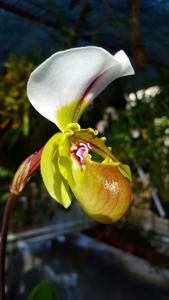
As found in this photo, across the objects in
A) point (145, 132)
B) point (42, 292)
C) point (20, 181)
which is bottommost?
point (42, 292)

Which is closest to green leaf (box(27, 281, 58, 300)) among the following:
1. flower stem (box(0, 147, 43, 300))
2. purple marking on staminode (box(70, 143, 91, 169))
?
flower stem (box(0, 147, 43, 300))

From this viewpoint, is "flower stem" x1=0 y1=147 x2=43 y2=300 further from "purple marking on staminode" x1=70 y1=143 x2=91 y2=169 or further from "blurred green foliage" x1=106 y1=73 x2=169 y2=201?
"blurred green foliage" x1=106 y1=73 x2=169 y2=201

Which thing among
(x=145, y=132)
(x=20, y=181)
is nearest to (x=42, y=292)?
(x=20, y=181)

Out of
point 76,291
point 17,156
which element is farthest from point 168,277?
point 17,156

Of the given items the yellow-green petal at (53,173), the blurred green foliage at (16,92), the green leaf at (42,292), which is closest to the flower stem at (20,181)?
the yellow-green petal at (53,173)

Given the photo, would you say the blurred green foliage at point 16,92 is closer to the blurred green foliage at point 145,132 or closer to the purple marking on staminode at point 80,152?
the blurred green foliage at point 145,132

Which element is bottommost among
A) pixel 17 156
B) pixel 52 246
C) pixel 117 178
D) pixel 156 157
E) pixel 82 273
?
pixel 52 246

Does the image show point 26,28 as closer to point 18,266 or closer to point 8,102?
point 8,102

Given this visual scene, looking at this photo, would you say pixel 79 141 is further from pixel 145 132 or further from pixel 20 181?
pixel 145 132
